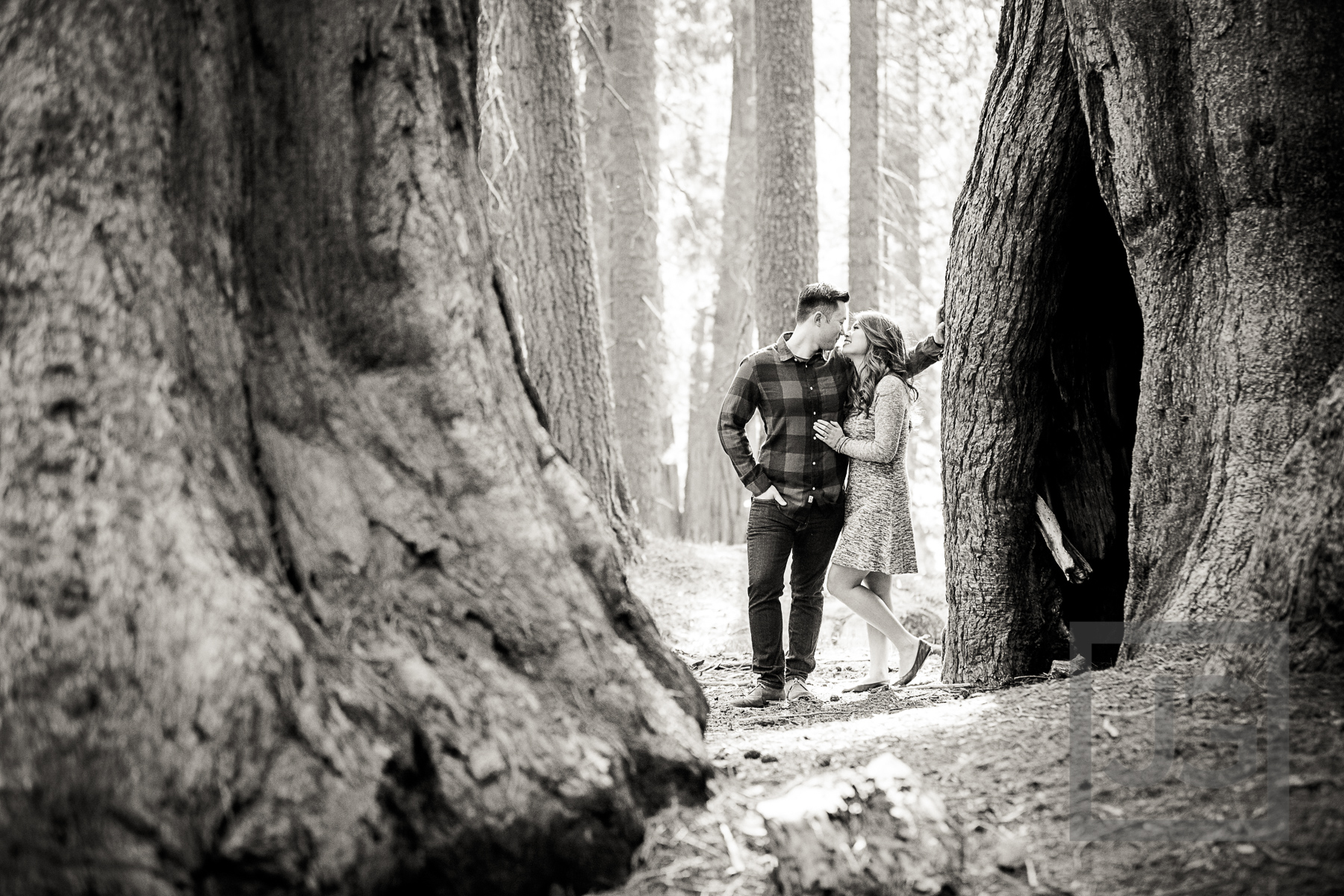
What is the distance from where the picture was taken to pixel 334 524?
3.46 metres

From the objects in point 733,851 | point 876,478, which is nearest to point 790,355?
point 876,478

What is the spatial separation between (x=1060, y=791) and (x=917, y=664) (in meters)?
3.11

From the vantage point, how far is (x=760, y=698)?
6426 millimetres

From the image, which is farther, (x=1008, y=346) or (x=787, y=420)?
(x=787, y=420)

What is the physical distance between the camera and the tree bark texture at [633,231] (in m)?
13.6

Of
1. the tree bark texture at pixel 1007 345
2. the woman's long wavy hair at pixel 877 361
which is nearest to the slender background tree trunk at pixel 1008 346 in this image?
the tree bark texture at pixel 1007 345

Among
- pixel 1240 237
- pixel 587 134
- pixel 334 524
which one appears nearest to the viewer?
pixel 334 524

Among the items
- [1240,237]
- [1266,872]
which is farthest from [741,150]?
[1266,872]

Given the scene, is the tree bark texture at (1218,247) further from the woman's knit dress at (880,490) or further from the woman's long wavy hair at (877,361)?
the woman's long wavy hair at (877,361)

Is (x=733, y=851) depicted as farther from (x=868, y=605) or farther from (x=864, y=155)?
(x=864, y=155)

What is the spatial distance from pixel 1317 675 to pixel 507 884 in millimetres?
2891

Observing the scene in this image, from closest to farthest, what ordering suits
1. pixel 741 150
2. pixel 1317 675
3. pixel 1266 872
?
pixel 1266 872 < pixel 1317 675 < pixel 741 150

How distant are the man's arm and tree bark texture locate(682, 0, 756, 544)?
9797 millimetres

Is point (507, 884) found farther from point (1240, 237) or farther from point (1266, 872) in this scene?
point (1240, 237)
